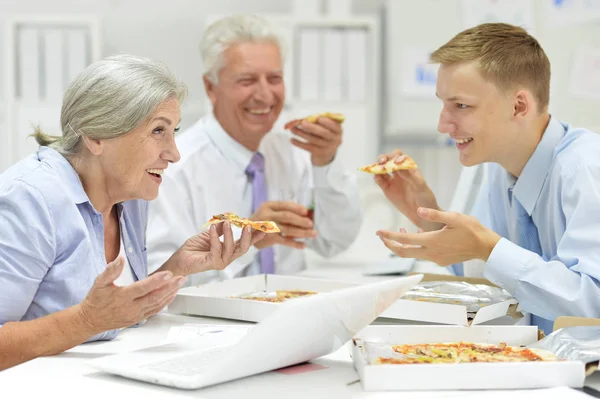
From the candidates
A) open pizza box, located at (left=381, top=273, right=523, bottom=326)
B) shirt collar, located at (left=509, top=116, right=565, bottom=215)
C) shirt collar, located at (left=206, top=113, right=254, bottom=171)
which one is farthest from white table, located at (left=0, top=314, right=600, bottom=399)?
shirt collar, located at (left=206, top=113, right=254, bottom=171)

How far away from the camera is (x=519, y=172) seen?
208cm

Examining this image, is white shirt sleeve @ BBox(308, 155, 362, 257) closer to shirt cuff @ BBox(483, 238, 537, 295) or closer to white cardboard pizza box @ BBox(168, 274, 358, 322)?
white cardboard pizza box @ BBox(168, 274, 358, 322)

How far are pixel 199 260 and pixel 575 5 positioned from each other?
8.59ft

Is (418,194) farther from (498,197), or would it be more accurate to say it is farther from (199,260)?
(199,260)

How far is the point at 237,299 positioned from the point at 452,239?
A: 1.68 ft

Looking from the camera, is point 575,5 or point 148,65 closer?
point 148,65

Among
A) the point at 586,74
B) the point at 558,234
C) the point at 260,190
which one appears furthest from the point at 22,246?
the point at 586,74

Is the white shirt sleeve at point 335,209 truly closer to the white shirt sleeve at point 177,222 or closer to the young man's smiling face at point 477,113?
the white shirt sleeve at point 177,222

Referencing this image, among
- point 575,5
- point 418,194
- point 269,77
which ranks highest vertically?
point 575,5

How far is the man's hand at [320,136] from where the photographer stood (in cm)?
273

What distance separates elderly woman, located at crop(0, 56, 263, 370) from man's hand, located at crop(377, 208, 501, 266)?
0.41 metres

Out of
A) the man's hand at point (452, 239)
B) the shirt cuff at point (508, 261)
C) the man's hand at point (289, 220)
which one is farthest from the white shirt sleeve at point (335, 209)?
the shirt cuff at point (508, 261)

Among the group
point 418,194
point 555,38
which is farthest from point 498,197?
point 555,38

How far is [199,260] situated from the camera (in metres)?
1.88
